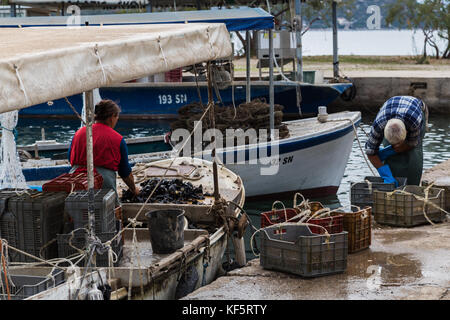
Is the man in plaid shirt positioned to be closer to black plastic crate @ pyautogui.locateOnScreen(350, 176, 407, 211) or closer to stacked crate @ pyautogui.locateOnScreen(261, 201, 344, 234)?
black plastic crate @ pyautogui.locateOnScreen(350, 176, 407, 211)

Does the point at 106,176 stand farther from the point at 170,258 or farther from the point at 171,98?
the point at 171,98

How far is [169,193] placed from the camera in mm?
7652

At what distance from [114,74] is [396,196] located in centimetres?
397

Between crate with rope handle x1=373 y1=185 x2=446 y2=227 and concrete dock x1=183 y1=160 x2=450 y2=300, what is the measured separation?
0.61m

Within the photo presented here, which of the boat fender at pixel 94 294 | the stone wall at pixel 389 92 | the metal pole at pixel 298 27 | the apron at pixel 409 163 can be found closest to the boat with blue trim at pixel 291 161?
the apron at pixel 409 163

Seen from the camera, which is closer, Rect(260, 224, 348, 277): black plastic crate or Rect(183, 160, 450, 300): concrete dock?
Rect(183, 160, 450, 300): concrete dock

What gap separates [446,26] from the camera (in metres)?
37.2

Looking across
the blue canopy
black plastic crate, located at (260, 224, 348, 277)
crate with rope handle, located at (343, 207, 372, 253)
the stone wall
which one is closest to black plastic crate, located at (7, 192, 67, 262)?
black plastic crate, located at (260, 224, 348, 277)

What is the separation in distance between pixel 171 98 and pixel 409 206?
16.0 m

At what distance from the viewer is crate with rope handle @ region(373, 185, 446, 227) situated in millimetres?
7488

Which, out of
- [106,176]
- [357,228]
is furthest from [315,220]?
[106,176]

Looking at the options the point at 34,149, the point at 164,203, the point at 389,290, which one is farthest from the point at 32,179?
the point at 389,290

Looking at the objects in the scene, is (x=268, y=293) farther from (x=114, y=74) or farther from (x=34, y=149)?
(x=34, y=149)

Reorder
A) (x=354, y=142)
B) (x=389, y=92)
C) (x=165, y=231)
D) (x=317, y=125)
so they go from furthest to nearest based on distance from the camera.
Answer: (x=389, y=92)
(x=354, y=142)
(x=317, y=125)
(x=165, y=231)
